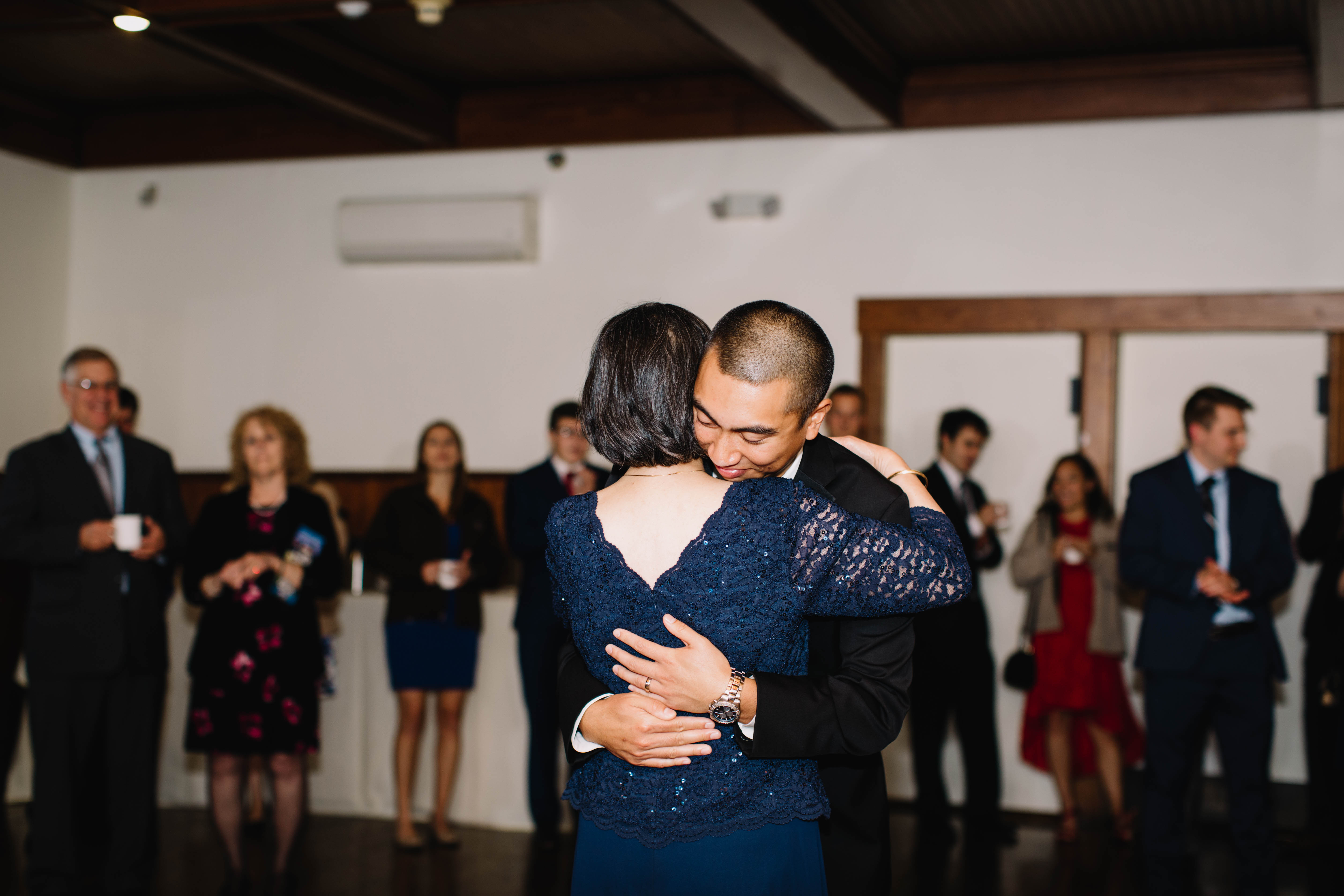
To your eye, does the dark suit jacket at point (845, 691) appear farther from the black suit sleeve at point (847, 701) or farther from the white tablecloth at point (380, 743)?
the white tablecloth at point (380, 743)

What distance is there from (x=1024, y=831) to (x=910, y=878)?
1.07 meters

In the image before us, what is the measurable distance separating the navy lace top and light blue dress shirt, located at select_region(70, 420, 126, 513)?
3.23m

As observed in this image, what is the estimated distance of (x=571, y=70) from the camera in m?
6.32

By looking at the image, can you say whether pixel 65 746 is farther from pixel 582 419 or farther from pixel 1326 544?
pixel 1326 544

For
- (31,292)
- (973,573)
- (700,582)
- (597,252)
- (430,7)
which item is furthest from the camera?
(31,292)

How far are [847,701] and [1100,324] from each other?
4.49 meters

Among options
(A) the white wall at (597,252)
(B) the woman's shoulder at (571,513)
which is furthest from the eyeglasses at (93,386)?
(B) the woman's shoulder at (571,513)

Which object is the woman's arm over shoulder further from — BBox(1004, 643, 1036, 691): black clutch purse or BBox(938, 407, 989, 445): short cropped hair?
BBox(938, 407, 989, 445): short cropped hair

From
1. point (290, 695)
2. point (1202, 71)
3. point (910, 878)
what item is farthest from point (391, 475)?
point (1202, 71)

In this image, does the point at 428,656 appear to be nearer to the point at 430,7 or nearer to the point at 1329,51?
the point at 430,7

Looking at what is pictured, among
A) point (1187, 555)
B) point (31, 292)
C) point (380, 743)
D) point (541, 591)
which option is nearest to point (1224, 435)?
point (1187, 555)

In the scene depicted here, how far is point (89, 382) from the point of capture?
14.5 ft

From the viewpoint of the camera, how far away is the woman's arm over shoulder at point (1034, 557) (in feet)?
18.2

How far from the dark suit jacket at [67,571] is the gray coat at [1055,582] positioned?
12.1 feet
